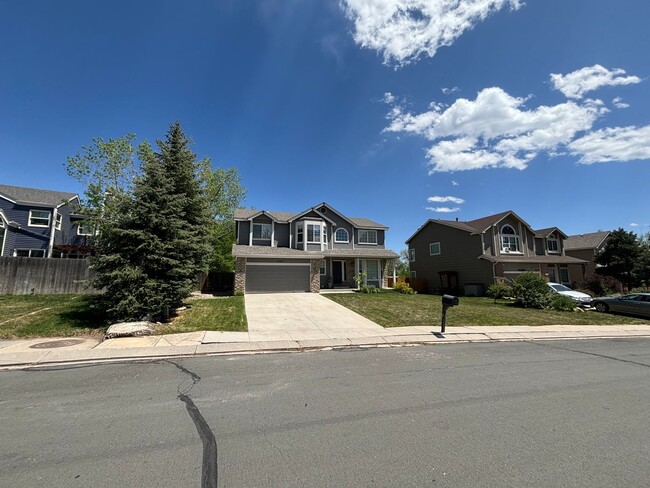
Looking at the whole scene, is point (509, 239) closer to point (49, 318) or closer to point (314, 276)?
point (314, 276)

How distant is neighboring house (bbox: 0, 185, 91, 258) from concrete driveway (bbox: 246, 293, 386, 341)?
18985mm

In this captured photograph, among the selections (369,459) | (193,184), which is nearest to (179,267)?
(193,184)

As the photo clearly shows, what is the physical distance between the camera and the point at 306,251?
24.5 m

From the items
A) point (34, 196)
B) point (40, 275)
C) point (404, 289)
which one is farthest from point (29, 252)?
point (404, 289)

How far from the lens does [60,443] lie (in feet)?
11.5

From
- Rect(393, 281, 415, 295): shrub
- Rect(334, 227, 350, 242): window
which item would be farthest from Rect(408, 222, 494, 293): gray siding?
Rect(334, 227, 350, 242): window

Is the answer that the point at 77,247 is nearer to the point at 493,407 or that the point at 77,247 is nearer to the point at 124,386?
the point at 124,386

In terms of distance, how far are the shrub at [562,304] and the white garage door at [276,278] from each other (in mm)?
14997

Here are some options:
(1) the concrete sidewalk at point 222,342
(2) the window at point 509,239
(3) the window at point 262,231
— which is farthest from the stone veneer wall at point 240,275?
(2) the window at point 509,239

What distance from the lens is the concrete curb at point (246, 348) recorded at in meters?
7.13

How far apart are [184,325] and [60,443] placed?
7.88 m

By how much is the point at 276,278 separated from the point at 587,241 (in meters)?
38.3

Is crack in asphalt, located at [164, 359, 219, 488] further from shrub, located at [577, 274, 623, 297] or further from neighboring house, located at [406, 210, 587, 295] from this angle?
shrub, located at [577, 274, 623, 297]

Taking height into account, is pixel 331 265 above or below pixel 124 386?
above
